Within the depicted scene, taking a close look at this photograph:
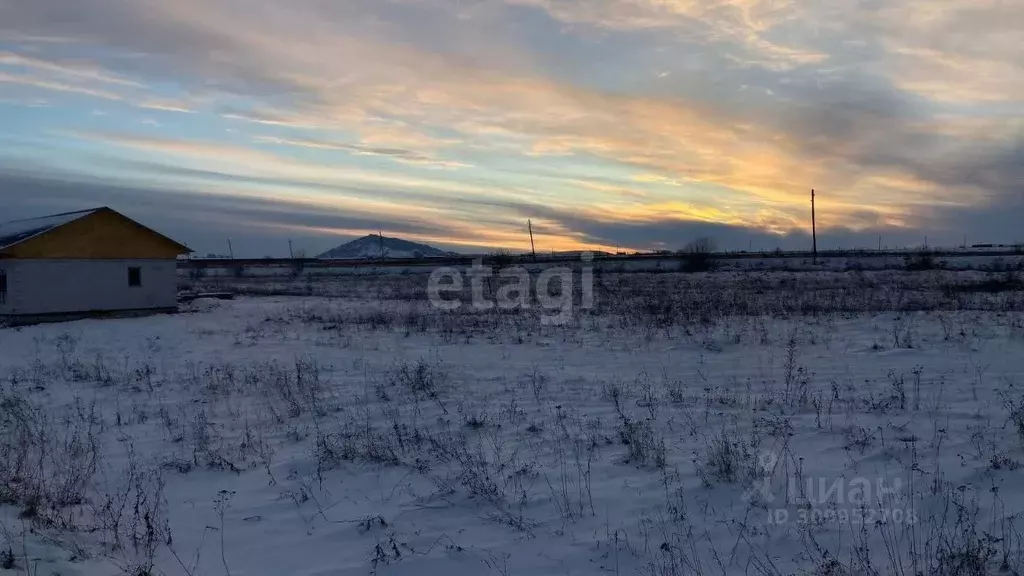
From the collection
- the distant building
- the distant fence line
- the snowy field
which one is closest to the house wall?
the distant building

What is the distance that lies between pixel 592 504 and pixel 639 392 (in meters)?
4.24

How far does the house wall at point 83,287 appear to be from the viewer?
22672mm

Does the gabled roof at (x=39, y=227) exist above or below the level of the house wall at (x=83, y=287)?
above

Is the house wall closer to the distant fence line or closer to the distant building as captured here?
the distant building

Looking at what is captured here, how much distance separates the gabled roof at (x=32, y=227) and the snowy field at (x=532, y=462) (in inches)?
511

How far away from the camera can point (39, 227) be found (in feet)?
78.6

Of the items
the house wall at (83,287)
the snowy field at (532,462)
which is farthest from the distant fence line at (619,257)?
the snowy field at (532,462)

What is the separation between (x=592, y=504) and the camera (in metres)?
→ 5.34

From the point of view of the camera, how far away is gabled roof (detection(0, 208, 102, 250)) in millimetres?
22734

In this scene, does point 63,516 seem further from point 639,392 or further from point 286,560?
point 639,392

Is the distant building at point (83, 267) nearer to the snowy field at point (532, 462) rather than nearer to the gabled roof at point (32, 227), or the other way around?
the gabled roof at point (32, 227)

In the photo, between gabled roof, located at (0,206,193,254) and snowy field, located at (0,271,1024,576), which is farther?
gabled roof, located at (0,206,193,254)

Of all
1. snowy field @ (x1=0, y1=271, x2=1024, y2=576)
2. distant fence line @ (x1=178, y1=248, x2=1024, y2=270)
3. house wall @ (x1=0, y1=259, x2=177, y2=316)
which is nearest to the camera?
snowy field @ (x1=0, y1=271, x2=1024, y2=576)

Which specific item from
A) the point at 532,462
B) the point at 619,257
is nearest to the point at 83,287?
the point at 532,462
